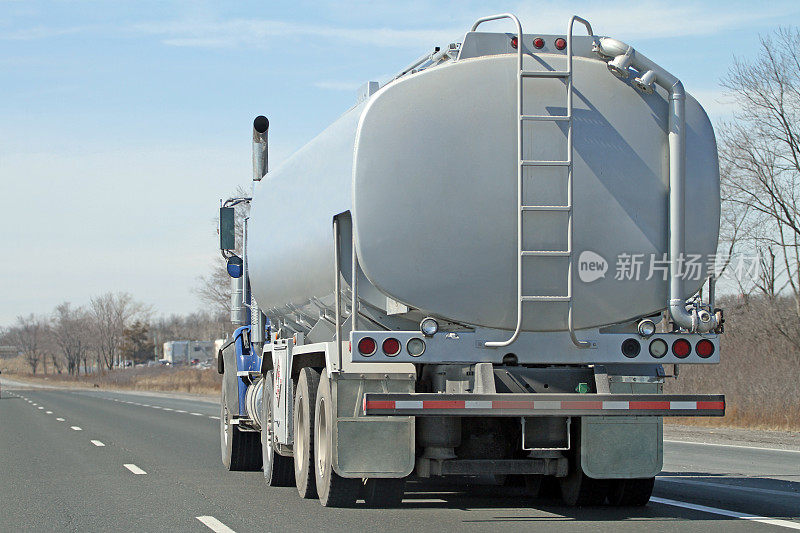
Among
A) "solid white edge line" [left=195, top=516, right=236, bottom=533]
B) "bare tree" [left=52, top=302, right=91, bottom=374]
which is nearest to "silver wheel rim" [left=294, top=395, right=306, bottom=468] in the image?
"solid white edge line" [left=195, top=516, right=236, bottom=533]

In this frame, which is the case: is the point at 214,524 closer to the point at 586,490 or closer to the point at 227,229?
the point at 586,490

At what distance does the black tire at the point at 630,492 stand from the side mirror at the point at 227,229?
7.61 m

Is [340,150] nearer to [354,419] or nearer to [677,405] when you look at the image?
[354,419]

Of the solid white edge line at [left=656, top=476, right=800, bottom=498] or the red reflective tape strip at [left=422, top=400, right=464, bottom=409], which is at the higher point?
the red reflective tape strip at [left=422, top=400, right=464, bottom=409]

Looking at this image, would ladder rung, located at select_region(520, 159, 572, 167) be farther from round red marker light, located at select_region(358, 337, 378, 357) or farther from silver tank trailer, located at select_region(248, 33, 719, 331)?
round red marker light, located at select_region(358, 337, 378, 357)

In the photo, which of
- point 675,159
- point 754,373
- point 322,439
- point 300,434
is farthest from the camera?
point 754,373

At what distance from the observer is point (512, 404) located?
353 inches

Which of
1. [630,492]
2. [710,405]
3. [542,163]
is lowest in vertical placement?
[630,492]

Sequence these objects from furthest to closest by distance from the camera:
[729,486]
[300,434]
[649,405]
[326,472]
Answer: [729,486] → [300,434] → [326,472] → [649,405]

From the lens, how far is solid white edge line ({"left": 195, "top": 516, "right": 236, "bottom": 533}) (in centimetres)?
923

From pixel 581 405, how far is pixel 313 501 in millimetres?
3123

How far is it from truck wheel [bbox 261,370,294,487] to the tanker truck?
321cm

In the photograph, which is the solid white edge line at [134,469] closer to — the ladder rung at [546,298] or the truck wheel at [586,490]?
the truck wheel at [586,490]

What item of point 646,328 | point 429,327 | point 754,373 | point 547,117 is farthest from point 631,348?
point 754,373
